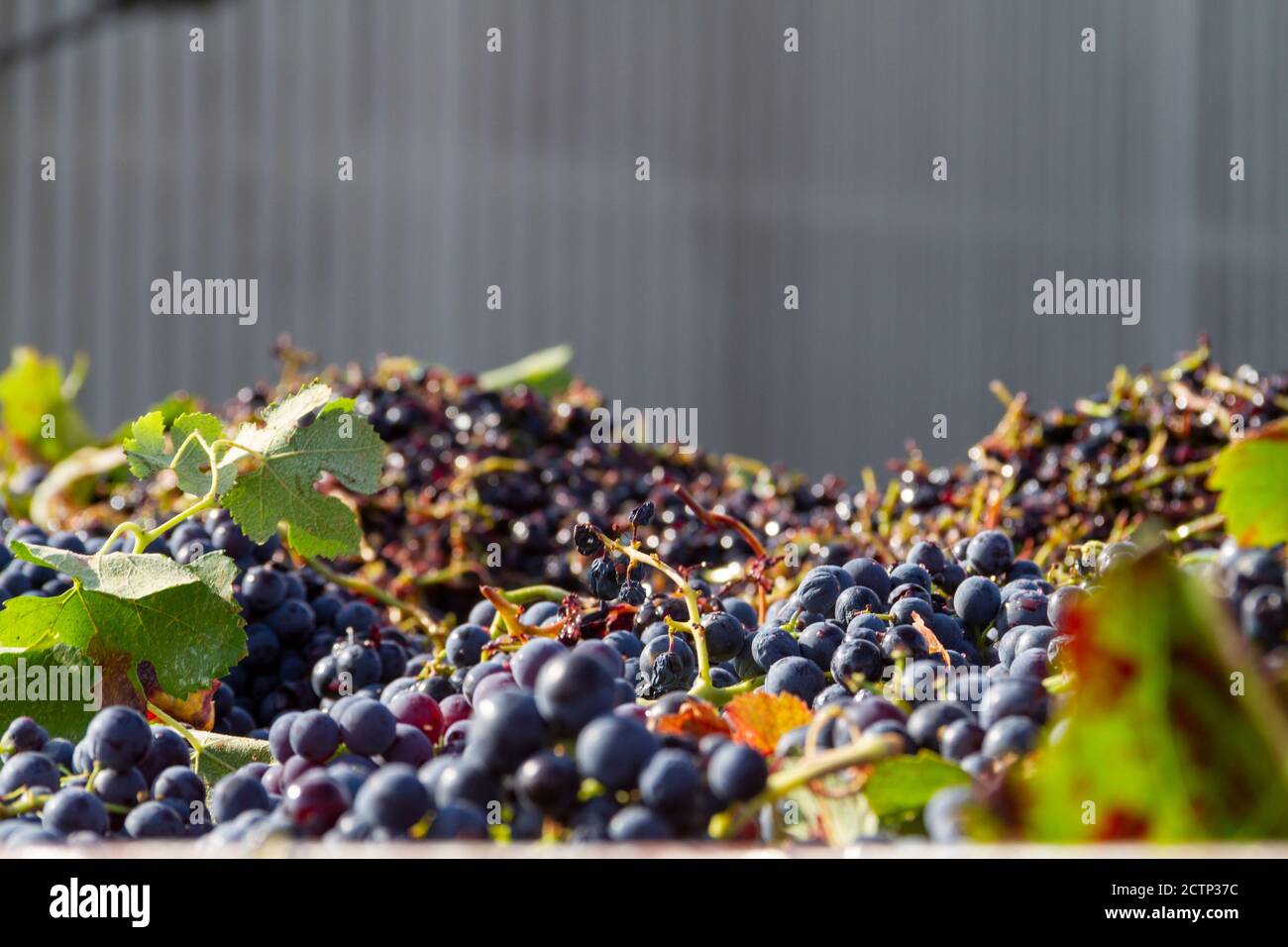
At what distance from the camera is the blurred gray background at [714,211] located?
202 inches

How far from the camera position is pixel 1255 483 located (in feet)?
1.37

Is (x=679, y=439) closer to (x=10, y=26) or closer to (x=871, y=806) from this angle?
(x=871, y=806)

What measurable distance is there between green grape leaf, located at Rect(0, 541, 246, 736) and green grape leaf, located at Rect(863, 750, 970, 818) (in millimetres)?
401

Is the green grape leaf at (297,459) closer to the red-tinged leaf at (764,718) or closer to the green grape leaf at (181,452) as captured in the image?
the green grape leaf at (181,452)

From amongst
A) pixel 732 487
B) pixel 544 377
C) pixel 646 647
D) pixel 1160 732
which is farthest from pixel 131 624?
pixel 544 377

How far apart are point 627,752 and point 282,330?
16.7ft

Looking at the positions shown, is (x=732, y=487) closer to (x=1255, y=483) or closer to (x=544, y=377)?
(x=544, y=377)

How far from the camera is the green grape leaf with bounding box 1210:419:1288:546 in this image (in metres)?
0.41

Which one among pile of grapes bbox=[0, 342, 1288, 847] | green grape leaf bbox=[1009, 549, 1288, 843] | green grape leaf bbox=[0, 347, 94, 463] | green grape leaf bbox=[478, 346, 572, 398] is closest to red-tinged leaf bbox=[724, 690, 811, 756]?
pile of grapes bbox=[0, 342, 1288, 847]

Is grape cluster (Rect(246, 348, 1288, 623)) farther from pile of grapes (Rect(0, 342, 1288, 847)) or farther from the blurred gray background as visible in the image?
the blurred gray background

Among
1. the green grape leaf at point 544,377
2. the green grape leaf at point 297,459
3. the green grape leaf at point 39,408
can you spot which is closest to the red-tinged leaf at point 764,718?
the green grape leaf at point 297,459

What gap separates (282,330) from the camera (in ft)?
16.9

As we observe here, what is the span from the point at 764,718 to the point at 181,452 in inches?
15.6
